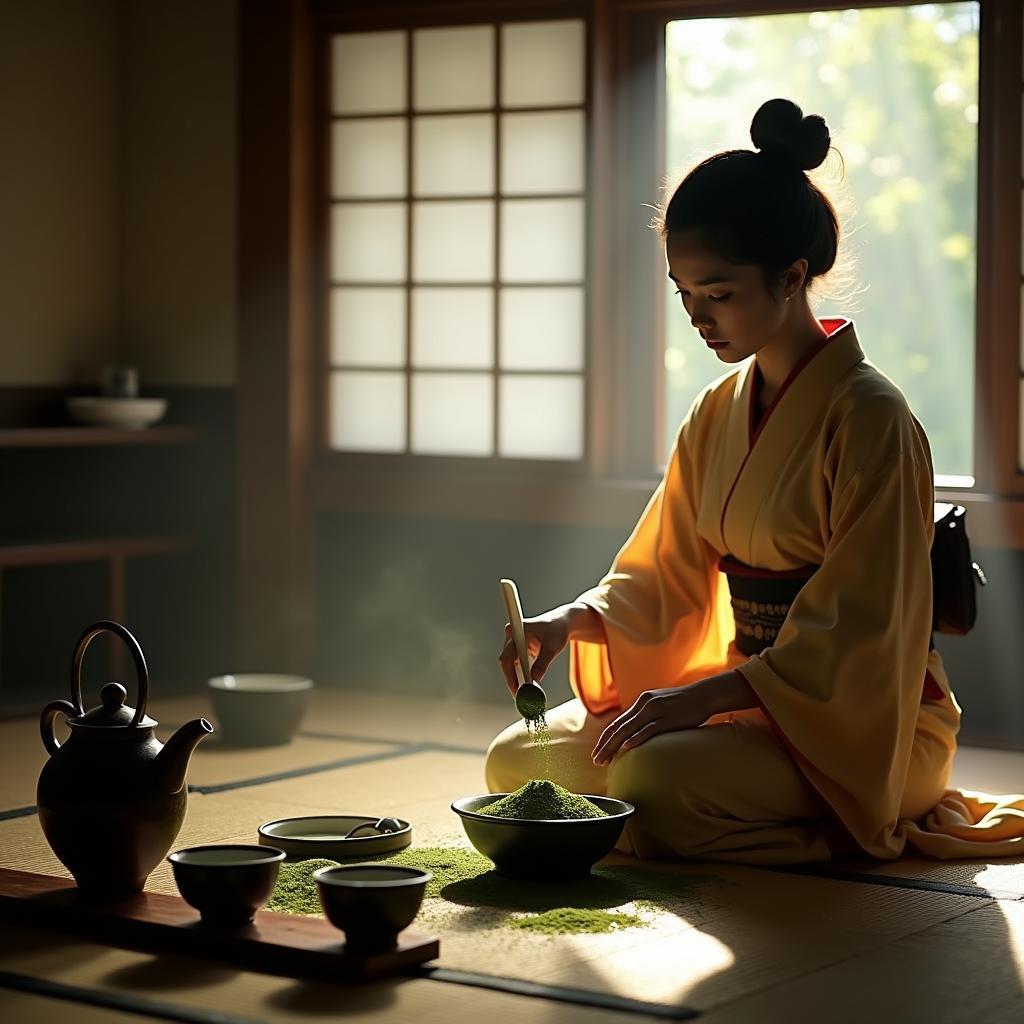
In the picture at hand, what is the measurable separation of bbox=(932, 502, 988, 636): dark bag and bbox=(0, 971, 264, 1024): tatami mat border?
A: 1697 mm

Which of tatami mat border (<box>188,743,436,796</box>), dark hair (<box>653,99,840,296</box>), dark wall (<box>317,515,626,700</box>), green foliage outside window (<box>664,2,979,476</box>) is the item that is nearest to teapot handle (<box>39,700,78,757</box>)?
tatami mat border (<box>188,743,436,796</box>)

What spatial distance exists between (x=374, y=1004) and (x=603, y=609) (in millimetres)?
1409

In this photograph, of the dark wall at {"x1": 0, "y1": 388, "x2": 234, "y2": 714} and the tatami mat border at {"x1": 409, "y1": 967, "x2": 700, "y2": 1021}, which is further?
the dark wall at {"x1": 0, "y1": 388, "x2": 234, "y2": 714}

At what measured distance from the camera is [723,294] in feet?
10.8

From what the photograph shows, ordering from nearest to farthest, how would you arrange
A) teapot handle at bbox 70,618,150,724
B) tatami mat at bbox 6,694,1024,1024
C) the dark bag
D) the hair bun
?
tatami mat at bbox 6,694,1024,1024
teapot handle at bbox 70,618,150,724
the hair bun
the dark bag

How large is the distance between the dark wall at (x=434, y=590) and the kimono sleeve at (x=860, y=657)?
2079 mm

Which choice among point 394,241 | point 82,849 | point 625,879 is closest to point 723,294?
point 625,879

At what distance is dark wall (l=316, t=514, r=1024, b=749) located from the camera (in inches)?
214

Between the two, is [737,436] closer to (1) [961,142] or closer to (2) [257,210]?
(2) [257,210]

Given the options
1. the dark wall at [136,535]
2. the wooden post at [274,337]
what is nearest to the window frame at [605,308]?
the wooden post at [274,337]

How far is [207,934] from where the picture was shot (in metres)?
2.59

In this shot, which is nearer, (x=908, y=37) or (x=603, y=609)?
(x=603, y=609)

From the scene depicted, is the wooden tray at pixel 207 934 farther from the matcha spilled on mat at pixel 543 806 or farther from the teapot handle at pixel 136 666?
the matcha spilled on mat at pixel 543 806

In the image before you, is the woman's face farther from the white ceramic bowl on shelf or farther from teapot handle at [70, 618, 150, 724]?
A: the white ceramic bowl on shelf
